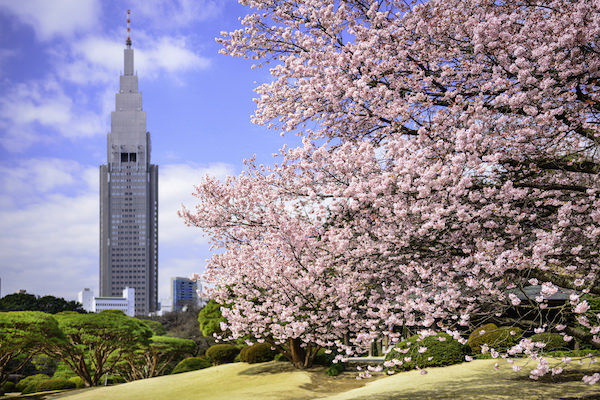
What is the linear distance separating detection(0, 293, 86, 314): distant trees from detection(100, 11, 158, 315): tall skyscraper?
214ft

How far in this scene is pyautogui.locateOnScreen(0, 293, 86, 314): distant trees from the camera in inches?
2056

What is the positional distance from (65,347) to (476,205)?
21.0 metres

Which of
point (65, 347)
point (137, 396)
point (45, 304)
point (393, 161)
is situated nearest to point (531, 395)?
point (393, 161)

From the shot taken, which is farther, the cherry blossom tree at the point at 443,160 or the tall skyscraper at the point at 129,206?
the tall skyscraper at the point at 129,206

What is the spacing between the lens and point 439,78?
266 inches

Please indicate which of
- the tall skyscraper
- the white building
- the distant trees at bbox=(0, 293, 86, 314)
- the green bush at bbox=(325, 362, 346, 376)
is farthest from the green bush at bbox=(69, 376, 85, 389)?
the tall skyscraper

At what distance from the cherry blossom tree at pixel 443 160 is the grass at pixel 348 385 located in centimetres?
352

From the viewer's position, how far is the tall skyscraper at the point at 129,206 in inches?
4690

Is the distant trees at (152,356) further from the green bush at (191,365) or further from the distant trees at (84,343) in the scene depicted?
the green bush at (191,365)

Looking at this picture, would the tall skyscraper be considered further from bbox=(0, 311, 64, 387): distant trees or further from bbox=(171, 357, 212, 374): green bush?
bbox=(0, 311, 64, 387): distant trees

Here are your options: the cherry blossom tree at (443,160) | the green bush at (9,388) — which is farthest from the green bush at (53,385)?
the cherry blossom tree at (443,160)

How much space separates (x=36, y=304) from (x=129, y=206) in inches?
2749

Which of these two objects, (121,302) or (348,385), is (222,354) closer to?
(348,385)

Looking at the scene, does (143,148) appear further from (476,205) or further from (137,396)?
(476,205)
